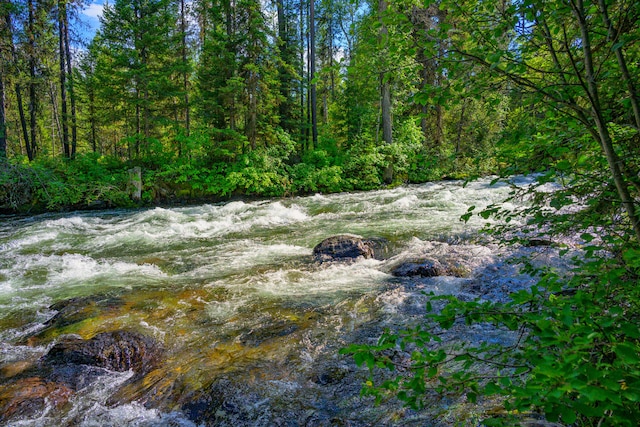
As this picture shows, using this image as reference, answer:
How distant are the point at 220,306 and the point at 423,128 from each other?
62.8ft

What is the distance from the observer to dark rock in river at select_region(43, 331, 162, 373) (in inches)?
138

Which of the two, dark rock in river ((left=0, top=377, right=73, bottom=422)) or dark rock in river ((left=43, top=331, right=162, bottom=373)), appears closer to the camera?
dark rock in river ((left=0, top=377, right=73, bottom=422))

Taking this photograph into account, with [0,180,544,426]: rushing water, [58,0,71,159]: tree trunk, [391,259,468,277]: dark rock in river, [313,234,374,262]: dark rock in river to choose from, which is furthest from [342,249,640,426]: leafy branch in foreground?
[58,0,71,159]: tree trunk

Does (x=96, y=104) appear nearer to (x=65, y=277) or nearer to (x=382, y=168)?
(x=382, y=168)

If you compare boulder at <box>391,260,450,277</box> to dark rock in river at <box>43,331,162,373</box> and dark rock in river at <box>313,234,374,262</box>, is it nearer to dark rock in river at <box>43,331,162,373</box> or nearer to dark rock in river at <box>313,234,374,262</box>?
dark rock in river at <box>313,234,374,262</box>

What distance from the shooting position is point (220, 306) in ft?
15.8

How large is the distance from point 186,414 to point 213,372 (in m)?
0.51

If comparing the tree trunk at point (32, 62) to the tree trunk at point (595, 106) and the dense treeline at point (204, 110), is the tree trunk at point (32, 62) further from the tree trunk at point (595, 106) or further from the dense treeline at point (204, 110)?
the tree trunk at point (595, 106)

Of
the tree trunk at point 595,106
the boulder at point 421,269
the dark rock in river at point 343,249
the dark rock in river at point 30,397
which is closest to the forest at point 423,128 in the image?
the tree trunk at point 595,106

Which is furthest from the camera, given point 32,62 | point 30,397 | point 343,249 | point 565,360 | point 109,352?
point 32,62

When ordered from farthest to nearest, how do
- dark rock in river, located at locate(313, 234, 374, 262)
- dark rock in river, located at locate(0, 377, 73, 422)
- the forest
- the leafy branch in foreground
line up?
dark rock in river, located at locate(313, 234, 374, 262), dark rock in river, located at locate(0, 377, 73, 422), the forest, the leafy branch in foreground

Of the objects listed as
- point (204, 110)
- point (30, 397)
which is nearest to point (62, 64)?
point (204, 110)

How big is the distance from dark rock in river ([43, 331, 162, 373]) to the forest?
267 cm

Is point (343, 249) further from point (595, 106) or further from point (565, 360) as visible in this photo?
point (565, 360)
